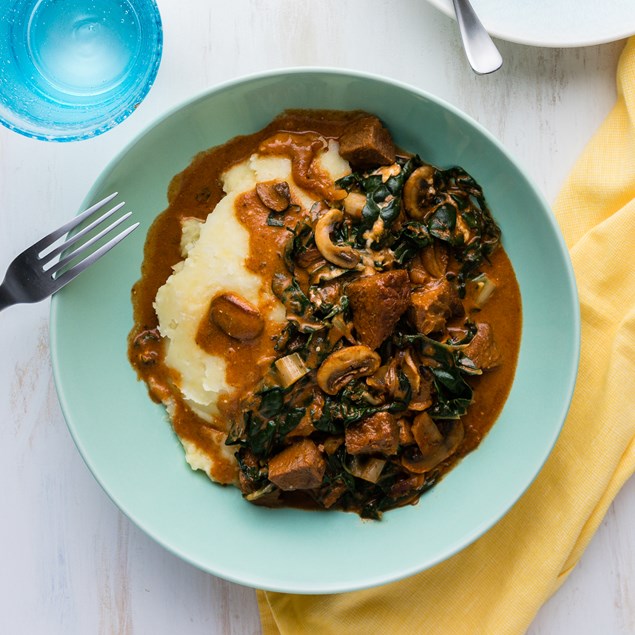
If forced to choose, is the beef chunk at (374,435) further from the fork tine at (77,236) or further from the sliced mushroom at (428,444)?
the fork tine at (77,236)

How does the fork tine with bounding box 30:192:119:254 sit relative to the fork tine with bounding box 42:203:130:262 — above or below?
above

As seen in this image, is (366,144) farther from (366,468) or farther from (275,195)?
(366,468)

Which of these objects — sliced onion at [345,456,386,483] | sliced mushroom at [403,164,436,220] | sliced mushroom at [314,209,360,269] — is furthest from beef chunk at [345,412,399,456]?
sliced mushroom at [403,164,436,220]

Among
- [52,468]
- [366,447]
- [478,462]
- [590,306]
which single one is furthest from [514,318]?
[52,468]

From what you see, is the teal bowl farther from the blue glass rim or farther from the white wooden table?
the white wooden table

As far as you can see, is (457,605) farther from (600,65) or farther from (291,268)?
(600,65)

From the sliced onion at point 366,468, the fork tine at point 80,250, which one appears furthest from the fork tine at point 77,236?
the sliced onion at point 366,468
